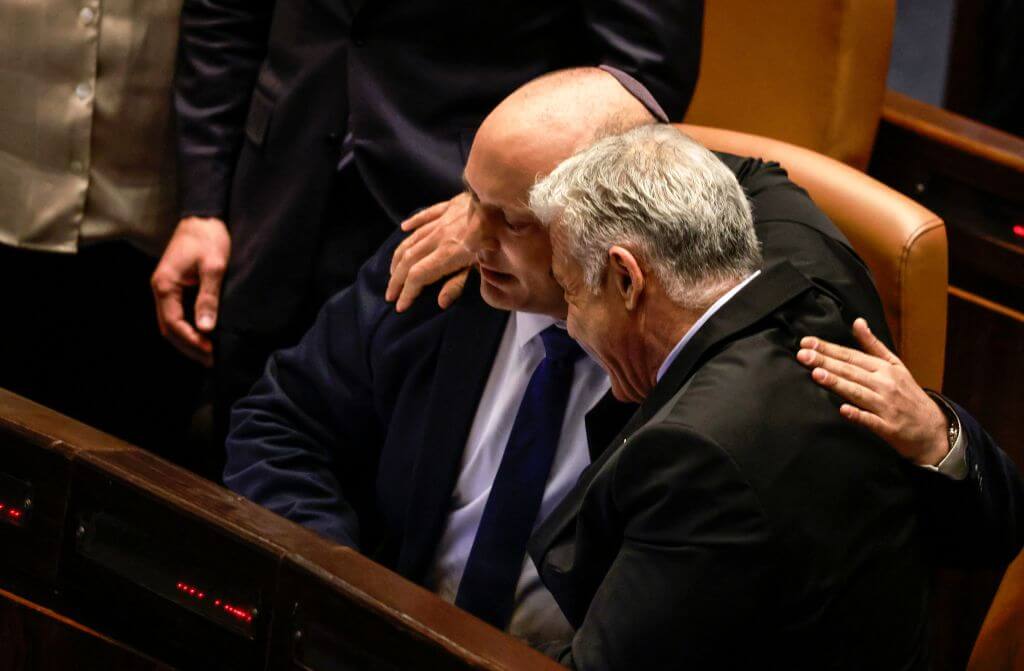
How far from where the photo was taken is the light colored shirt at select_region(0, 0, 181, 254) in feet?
6.01

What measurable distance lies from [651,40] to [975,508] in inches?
27.6

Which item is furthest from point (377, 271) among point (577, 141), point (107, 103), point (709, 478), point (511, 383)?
point (709, 478)

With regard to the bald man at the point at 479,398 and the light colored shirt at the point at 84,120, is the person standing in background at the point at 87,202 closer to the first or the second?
the light colored shirt at the point at 84,120

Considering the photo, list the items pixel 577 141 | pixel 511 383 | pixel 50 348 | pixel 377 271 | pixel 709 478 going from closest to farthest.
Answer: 1. pixel 709 478
2. pixel 577 141
3. pixel 511 383
4. pixel 377 271
5. pixel 50 348

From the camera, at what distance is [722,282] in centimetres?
121

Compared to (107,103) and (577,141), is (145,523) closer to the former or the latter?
(577,141)

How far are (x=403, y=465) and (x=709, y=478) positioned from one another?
0.54 metres

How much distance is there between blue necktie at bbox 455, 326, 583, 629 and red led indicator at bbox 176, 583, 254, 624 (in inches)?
17.0

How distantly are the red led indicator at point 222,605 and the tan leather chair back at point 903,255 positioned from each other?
2.61ft

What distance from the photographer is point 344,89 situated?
1.82m

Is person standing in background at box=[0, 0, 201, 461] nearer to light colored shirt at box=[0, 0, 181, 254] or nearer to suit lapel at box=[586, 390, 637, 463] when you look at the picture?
light colored shirt at box=[0, 0, 181, 254]

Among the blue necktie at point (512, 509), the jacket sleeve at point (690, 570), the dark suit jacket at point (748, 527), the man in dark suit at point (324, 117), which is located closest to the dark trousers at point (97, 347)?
the man in dark suit at point (324, 117)

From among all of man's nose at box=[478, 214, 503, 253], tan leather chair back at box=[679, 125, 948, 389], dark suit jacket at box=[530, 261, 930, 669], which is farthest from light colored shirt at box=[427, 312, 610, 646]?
tan leather chair back at box=[679, 125, 948, 389]

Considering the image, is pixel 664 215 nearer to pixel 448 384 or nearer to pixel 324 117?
pixel 448 384
